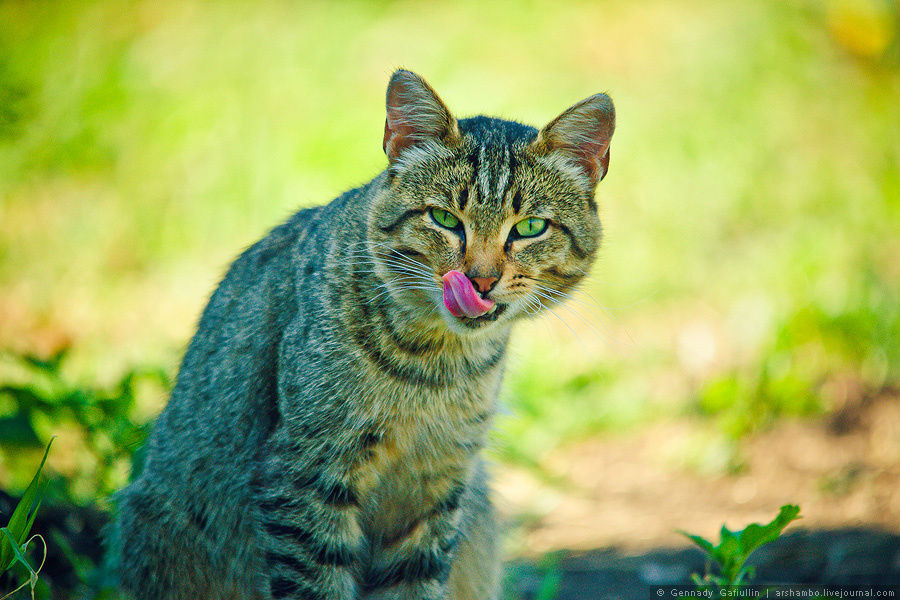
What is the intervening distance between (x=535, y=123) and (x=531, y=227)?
3.91 m

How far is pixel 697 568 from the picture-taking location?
3.06 metres

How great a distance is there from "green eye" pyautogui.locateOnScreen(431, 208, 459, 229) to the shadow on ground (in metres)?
1.48

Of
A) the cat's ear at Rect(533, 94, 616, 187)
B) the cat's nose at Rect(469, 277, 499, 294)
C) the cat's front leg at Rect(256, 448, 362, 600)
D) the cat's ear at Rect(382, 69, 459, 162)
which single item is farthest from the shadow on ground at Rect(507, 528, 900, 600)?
the cat's ear at Rect(382, 69, 459, 162)

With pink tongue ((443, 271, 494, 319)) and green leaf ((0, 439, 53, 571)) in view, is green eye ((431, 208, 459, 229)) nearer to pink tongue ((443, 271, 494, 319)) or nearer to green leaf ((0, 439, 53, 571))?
pink tongue ((443, 271, 494, 319))

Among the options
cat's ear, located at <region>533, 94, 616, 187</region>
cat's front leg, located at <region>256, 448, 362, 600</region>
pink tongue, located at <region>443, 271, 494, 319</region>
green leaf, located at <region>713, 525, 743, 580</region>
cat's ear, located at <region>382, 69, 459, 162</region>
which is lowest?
cat's front leg, located at <region>256, 448, 362, 600</region>

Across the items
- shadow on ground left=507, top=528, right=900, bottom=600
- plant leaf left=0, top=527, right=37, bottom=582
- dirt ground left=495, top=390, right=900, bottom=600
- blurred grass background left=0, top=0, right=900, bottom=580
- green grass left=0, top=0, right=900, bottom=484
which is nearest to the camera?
plant leaf left=0, top=527, right=37, bottom=582

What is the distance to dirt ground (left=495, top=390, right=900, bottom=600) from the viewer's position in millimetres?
3053

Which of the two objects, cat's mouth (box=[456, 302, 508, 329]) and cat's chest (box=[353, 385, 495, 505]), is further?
cat's chest (box=[353, 385, 495, 505])

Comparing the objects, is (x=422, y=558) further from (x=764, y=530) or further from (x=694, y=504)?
(x=694, y=504)

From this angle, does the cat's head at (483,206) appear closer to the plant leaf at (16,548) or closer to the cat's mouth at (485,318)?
the cat's mouth at (485,318)

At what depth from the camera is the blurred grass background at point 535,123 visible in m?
4.36

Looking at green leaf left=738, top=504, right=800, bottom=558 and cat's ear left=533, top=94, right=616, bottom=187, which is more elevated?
cat's ear left=533, top=94, right=616, bottom=187

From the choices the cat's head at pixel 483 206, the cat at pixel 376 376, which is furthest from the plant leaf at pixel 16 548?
the cat's head at pixel 483 206

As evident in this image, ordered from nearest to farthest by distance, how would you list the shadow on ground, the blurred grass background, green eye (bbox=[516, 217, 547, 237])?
green eye (bbox=[516, 217, 547, 237])
the shadow on ground
the blurred grass background
